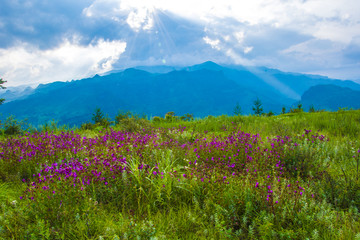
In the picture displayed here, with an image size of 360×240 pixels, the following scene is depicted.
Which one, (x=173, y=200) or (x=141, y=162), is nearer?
(x=173, y=200)

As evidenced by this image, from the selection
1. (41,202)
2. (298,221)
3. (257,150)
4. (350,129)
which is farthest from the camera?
(350,129)

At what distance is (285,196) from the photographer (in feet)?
8.70

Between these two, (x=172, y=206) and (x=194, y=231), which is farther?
(x=172, y=206)

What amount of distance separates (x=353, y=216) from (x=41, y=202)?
3.91 m

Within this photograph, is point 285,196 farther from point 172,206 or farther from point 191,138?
point 191,138

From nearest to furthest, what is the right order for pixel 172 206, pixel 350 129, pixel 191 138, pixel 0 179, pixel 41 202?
pixel 41 202, pixel 172 206, pixel 0 179, pixel 191 138, pixel 350 129

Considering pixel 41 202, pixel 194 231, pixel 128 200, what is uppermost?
pixel 41 202

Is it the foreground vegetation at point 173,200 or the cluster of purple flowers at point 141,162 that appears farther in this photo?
the cluster of purple flowers at point 141,162

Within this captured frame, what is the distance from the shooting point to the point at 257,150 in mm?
4312

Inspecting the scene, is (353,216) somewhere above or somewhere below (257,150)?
below

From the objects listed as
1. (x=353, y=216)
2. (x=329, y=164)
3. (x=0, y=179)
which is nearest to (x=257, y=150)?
(x=329, y=164)

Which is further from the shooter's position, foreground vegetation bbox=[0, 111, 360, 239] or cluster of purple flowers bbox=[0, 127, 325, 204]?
cluster of purple flowers bbox=[0, 127, 325, 204]

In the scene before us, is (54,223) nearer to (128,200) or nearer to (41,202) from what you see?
(41,202)

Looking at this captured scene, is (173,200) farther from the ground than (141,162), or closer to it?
closer to it
